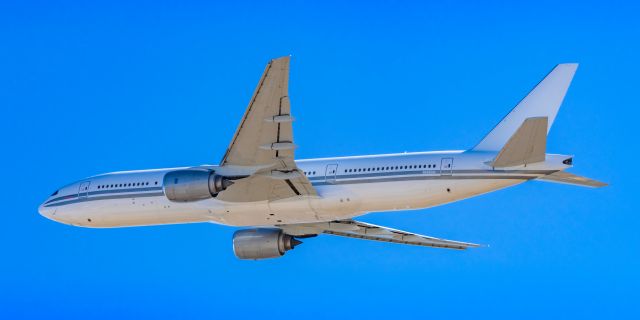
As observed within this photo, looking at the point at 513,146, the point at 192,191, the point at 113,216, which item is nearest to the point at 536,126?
the point at 513,146

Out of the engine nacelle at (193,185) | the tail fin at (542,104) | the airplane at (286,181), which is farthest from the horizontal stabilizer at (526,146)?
the engine nacelle at (193,185)

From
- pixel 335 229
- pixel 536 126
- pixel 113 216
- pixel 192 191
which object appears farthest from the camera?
pixel 335 229

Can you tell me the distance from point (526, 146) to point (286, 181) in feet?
27.1

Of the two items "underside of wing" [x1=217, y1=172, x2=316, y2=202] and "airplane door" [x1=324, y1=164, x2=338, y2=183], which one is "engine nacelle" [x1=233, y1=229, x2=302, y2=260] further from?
"airplane door" [x1=324, y1=164, x2=338, y2=183]

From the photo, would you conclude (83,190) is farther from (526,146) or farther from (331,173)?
(526,146)

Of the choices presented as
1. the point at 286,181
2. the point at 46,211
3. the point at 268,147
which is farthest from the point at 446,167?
the point at 46,211

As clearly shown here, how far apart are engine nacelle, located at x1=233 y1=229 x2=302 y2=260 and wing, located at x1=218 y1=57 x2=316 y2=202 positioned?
3.96 metres

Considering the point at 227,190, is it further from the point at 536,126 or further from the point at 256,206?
the point at 536,126

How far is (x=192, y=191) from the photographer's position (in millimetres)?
41062

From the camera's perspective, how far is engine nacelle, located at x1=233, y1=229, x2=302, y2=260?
46.6 m

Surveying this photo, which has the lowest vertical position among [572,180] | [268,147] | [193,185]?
[572,180]

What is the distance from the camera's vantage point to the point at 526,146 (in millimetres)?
38750

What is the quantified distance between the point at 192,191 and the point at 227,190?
6.08ft

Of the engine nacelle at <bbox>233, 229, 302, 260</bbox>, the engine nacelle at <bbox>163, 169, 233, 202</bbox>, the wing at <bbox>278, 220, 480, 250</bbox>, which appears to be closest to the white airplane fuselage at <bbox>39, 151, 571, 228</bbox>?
the engine nacelle at <bbox>163, 169, 233, 202</bbox>
